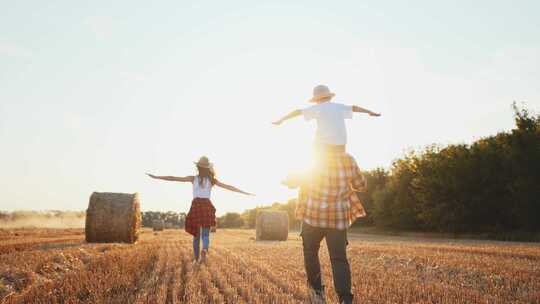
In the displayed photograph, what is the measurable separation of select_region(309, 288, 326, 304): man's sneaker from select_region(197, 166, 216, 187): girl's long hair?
14.9ft

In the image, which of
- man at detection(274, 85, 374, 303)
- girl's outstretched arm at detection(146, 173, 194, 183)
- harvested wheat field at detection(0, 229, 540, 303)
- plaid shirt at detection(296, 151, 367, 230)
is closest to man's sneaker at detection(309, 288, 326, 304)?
man at detection(274, 85, 374, 303)

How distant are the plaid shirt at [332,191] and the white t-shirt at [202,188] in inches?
192

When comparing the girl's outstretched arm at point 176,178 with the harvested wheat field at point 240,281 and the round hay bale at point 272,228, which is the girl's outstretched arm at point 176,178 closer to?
the harvested wheat field at point 240,281

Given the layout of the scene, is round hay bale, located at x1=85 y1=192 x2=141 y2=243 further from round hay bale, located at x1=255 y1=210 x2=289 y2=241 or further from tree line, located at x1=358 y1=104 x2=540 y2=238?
tree line, located at x1=358 y1=104 x2=540 y2=238

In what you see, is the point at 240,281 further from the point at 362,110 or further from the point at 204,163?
the point at 204,163

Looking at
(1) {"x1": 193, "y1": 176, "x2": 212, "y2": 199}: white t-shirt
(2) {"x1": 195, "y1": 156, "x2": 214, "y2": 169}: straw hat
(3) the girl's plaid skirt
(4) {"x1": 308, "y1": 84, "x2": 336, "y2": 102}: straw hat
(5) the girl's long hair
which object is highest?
(4) {"x1": 308, "y1": 84, "x2": 336, "y2": 102}: straw hat

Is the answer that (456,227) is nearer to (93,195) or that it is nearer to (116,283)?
(93,195)

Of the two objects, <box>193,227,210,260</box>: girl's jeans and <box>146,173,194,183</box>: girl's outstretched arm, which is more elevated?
<box>146,173,194,183</box>: girl's outstretched arm

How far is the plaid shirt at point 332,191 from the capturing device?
184 inches

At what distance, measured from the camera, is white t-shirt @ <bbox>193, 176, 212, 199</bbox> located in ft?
31.0

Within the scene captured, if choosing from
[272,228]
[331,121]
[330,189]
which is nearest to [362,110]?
[331,121]

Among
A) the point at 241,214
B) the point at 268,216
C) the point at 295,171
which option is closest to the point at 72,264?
the point at 295,171

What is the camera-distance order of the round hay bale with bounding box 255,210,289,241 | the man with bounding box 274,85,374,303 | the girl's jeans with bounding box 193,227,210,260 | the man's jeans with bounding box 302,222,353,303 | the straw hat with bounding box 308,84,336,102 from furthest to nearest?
1. the round hay bale with bounding box 255,210,289,241
2. the girl's jeans with bounding box 193,227,210,260
3. the straw hat with bounding box 308,84,336,102
4. the man with bounding box 274,85,374,303
5. the man's jeans with bounding box 302,222,353,303

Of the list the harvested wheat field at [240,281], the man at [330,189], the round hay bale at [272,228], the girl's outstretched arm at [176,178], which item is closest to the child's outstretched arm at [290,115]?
the man at [330,189]
